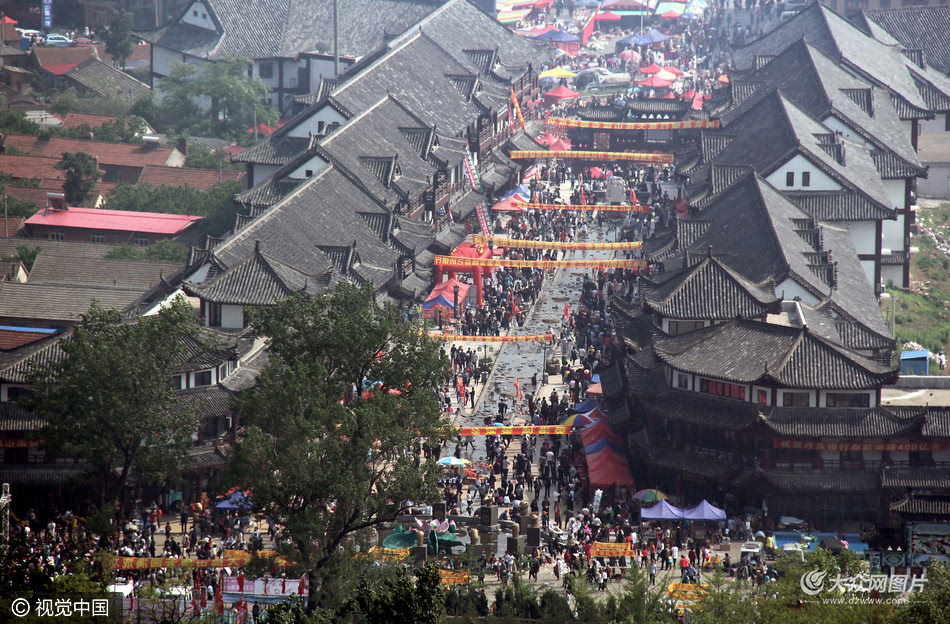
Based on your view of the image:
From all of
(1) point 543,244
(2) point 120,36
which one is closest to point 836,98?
(1) point 543,244

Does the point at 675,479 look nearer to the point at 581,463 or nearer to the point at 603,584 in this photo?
the point at 581,463

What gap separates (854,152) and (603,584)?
46935mm

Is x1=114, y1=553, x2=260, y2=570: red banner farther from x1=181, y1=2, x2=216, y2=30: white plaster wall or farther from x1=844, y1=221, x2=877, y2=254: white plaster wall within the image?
x1=181, y1=2, x2=216, y2=30: white plaster wall

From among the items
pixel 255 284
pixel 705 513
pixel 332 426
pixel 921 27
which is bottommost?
pixel 705 513

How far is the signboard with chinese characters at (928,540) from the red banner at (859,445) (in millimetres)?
5236

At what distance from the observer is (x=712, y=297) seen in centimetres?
7650

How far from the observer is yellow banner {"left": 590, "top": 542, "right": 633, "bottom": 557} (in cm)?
6394

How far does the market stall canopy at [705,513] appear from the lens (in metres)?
66.9

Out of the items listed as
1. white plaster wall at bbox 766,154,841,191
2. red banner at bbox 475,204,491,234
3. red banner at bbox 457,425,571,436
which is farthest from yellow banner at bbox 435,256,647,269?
red banner at bbox 457,425,571,436

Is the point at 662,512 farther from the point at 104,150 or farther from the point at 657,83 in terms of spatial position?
the point at 657,83

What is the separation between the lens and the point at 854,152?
9950cm

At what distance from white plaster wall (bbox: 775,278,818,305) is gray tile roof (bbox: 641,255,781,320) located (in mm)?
1648

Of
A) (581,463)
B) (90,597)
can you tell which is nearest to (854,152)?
(581,463)

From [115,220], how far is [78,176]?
7938 millimetres
